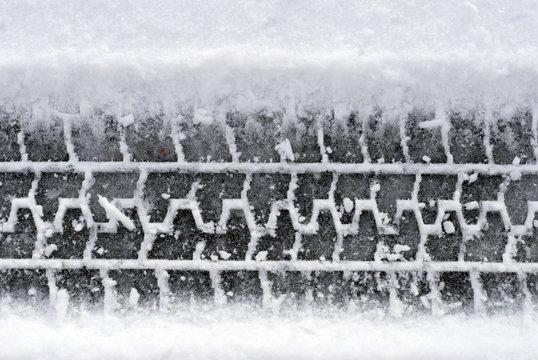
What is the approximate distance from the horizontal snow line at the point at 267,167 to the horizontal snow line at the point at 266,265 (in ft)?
0.90

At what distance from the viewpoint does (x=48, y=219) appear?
60.8 inches

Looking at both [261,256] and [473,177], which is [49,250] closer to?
[261,256]

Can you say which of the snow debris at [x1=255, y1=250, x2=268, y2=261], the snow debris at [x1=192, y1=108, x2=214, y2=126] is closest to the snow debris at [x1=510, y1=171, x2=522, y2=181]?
the snow debris at [x1=255, y1=250, x2=268, y2=261]

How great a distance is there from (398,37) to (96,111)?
3.11 ft

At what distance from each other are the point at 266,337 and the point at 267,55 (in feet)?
2.71

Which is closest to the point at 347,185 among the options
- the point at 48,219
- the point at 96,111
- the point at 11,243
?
the point at 96,111

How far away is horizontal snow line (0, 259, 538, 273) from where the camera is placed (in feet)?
4.98

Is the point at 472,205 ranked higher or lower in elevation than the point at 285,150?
lower

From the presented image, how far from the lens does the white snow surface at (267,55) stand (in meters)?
1.50

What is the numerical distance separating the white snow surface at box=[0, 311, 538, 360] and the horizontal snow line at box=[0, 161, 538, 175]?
44cm

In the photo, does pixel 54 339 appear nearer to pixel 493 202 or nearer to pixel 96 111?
pixel 96 111

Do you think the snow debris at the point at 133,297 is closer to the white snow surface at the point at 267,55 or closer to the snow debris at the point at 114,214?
the snow debris at the point at 114,214

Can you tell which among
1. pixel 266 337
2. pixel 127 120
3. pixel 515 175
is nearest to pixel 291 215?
pixel 266 337

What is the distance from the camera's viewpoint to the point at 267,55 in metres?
1.50
